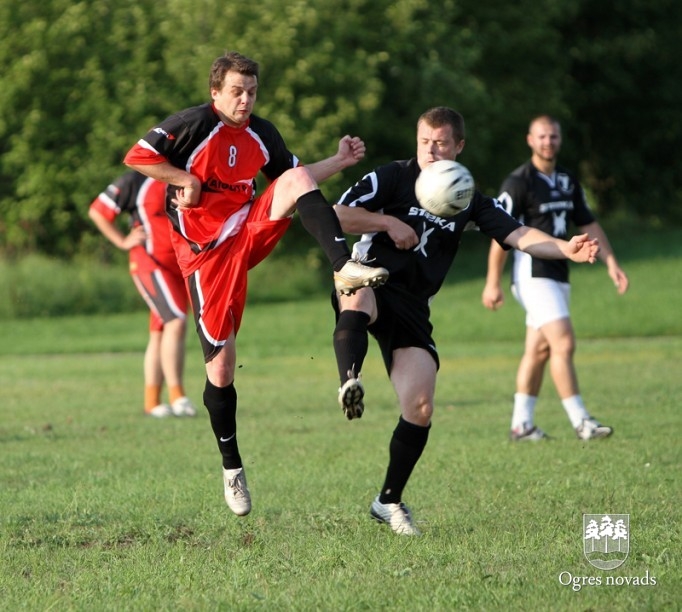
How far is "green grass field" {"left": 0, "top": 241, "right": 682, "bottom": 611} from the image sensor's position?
5281 millimetres

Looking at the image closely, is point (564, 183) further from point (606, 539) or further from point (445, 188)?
point (606, 539)

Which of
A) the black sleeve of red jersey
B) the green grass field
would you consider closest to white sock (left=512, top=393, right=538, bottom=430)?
the green grass field

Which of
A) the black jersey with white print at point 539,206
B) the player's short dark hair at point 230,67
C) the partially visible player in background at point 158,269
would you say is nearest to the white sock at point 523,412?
the black jersey with white print at point 539,206

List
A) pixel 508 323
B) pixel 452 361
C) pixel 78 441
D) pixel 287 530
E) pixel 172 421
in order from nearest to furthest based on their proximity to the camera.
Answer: pixel 287 530
pixel 78 441
pixel 172 421
pixel 452 361
pixel 508 323

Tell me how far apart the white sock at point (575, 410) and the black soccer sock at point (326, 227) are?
4.64 metres

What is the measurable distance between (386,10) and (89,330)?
15.1 meters

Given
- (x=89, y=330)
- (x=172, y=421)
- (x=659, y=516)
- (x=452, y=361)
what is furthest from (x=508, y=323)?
(x=659, y=516)

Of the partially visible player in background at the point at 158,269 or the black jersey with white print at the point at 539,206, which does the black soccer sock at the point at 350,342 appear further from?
the partially visible player in background at the point at 158,269

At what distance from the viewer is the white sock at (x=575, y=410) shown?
1042 cm

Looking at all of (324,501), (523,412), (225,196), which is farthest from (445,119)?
(523,412)

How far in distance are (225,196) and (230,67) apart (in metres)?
0.71

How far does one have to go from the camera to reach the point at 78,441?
10719mm

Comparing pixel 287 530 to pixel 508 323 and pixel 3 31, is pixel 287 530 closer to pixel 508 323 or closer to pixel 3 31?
pixel 508 323

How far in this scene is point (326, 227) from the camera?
20.9 ft
